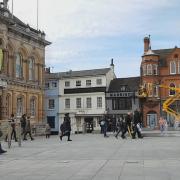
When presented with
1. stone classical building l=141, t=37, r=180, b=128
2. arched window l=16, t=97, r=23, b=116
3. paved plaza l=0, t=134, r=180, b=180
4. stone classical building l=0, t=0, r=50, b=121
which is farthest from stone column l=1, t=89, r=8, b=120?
stone classical building l=141, t=37, r=180, b=128

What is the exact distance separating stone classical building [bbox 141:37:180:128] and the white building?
636cm

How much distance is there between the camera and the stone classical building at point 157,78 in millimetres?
71188

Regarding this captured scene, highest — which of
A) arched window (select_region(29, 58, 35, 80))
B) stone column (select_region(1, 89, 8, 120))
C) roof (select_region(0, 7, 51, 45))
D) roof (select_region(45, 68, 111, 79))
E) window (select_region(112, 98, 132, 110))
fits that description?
roof (select_region(0, 7, 51, 45))

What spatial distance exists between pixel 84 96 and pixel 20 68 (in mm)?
26794

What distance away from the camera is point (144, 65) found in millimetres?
73312

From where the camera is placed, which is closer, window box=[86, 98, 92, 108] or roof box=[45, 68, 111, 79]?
window box=[86, 98, 92, 108]

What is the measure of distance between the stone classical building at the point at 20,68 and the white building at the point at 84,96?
1973 centimetres

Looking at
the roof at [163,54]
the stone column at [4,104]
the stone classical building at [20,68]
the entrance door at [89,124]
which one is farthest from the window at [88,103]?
the stone column at [4,104]

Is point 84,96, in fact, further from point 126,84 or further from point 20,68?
point 20,68

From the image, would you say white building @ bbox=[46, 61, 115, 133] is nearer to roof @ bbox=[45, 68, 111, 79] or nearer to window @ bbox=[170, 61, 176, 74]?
roof @ bbox=[45, 68, 111, 79]

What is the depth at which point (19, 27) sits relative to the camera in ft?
159

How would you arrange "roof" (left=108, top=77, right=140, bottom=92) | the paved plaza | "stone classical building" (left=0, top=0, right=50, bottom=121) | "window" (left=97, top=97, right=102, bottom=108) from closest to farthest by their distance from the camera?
the paved plaza < "stone classical building" (left=0, top=0, right=50, bottom=121) < "window" (left=97, top=97, right=102, bottom=108) < "roof" (left=108, top=77, right=140, bottom=92)

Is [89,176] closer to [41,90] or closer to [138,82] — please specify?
[41,90]

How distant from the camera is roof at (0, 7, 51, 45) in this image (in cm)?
4388
